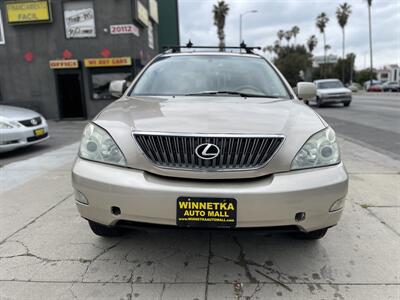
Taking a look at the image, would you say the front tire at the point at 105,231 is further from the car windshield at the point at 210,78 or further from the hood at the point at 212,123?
the car windshield at the point at 210,78

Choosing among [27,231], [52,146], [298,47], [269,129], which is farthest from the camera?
[298,47]

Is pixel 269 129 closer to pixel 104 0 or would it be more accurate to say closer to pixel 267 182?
pixel 267 182

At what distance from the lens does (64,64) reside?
47.3ft

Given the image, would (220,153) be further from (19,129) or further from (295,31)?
(295,31)

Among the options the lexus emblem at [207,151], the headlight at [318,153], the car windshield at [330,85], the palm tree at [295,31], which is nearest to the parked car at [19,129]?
the lexus emblem at [207,151]

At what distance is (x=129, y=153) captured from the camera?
2303mm

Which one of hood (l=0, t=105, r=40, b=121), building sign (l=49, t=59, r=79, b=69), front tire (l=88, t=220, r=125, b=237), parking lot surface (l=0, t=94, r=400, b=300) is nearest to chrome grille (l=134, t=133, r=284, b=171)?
parking lot surface (l=0, t=94, r=400, b=300)

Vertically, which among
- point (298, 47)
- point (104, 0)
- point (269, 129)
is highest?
point (298, 47)

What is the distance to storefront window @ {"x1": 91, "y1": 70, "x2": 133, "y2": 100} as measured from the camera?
569 inches

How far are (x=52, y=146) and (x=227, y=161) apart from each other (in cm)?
722

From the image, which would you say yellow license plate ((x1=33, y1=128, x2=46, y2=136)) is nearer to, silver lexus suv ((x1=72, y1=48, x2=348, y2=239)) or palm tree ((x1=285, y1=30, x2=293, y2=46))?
silver lexus suv ((x1=72, y1=48, x2=348, y2=239))

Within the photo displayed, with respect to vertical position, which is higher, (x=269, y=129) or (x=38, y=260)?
(x=269, y=129)

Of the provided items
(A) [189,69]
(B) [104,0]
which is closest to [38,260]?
(A) [189,69]

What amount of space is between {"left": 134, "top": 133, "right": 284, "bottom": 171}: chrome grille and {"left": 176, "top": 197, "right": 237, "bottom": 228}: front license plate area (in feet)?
0.70
